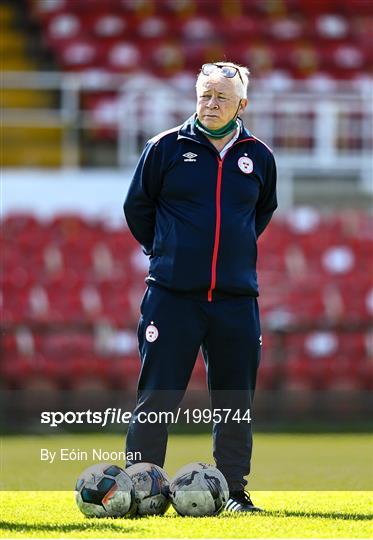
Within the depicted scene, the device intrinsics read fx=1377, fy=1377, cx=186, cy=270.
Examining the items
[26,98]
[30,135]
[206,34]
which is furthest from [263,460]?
[206,34]

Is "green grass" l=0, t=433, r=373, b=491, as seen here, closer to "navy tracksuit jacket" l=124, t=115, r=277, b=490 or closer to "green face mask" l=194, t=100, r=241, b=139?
"navy tracksuit jacket" l=124, t=115, r=277, b=490

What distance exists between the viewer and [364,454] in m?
8.54

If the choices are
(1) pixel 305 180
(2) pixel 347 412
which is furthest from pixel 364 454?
(1) pixel 305 180

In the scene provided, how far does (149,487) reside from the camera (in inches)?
203

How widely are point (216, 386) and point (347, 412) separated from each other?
6.44 meters

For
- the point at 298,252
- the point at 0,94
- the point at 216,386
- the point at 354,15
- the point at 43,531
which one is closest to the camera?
the point at 43,531

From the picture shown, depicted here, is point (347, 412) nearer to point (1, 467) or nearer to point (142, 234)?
point (1, 467)

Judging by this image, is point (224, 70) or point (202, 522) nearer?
point (202, 522)

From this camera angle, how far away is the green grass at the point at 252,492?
4883 mm

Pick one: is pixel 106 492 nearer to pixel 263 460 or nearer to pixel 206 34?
pixel 263 460

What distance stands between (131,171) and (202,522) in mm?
8676

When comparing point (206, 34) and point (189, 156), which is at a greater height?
point (206, 34)

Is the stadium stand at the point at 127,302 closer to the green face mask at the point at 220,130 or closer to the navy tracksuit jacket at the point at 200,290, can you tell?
the navy tracksuit jacket at the point at 200,290

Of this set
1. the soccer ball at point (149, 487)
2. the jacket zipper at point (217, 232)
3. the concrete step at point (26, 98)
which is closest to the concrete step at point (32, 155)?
the concrete step at point (26, 98)
